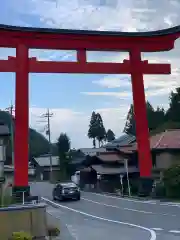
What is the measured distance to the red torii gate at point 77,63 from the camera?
24.0 m

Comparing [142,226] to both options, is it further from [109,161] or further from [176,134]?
[109,161]

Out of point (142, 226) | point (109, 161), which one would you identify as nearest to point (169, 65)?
point (142, 226)

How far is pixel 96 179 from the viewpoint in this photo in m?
51.9

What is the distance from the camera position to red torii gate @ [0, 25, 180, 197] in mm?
24047

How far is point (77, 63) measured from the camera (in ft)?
82.9

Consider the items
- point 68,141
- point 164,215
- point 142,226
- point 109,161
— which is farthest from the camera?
point 68,141

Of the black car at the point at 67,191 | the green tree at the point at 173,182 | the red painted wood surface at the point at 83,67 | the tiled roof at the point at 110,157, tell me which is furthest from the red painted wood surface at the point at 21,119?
the tiled roof at the point at 110,157

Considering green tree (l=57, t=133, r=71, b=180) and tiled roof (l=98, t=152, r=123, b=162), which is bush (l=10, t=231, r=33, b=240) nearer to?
tiled roof (l=98, t=152, r=123, b=162)

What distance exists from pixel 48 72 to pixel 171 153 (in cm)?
1923

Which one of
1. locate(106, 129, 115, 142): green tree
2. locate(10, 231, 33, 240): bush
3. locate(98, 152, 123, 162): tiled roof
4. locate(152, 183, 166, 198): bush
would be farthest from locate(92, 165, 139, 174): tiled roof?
locate(106, 129, 115, 142): green tree

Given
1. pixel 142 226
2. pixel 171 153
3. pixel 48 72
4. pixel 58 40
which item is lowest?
pixel 142 226

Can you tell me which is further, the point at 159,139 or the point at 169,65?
the point at 159,139

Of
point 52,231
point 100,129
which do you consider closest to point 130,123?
point 100,129

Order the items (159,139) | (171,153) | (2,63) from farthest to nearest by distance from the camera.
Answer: (159,139) < (171,153) < (2,63)
